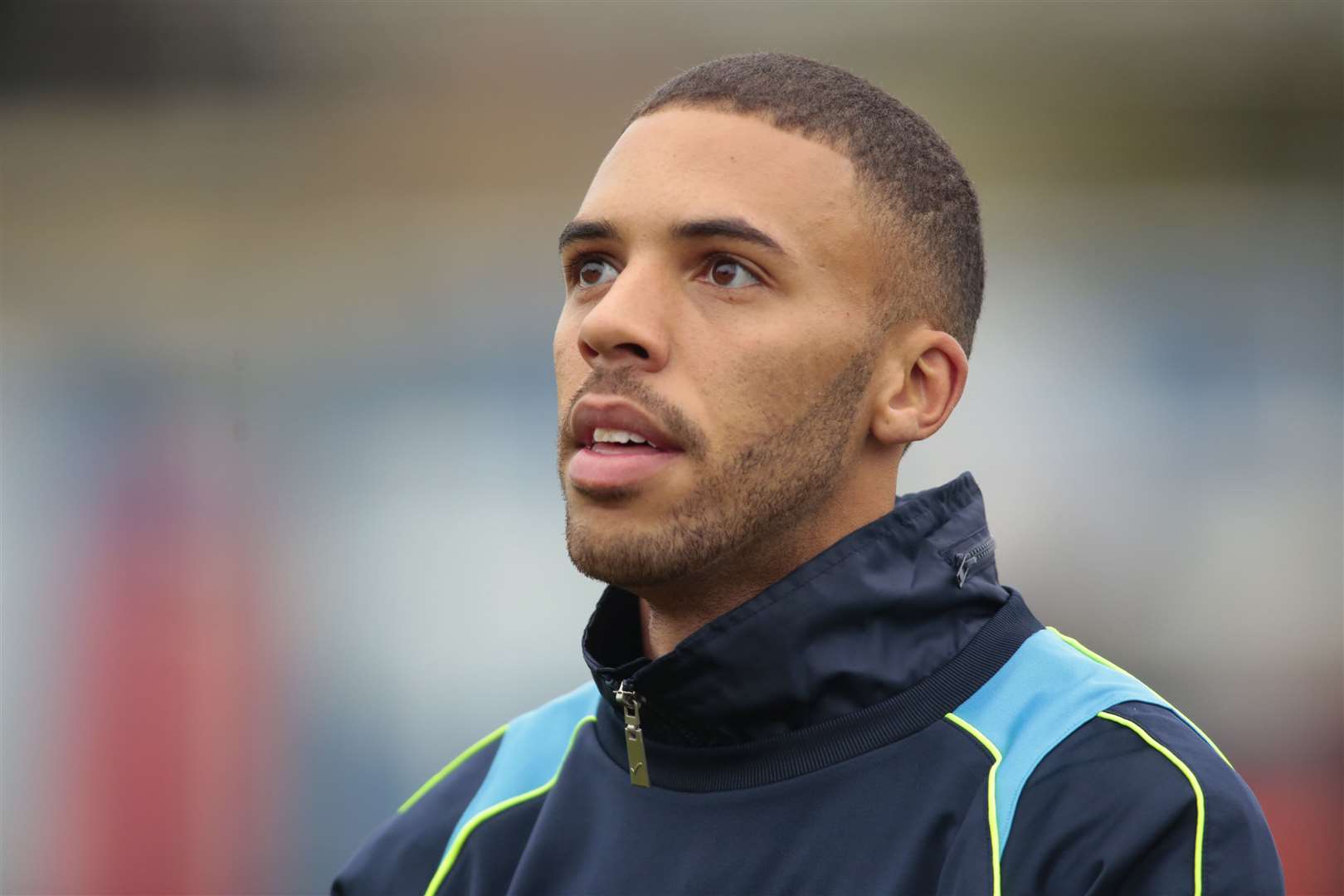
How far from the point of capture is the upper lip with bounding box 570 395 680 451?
5.92ft

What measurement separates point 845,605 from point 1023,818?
0.31 metres

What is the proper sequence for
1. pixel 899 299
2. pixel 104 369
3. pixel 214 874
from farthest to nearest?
pixel 104 369 → pixel 214 874 → pixel 899 299

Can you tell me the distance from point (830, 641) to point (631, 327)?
1.43 ft

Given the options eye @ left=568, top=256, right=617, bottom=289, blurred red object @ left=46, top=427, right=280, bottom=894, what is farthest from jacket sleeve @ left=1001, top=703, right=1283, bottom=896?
blurred red object @ left=46, top=427, right=280, bottom=894

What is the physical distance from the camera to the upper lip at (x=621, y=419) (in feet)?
5.92

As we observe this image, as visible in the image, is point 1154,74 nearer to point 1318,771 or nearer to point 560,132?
point 560,132

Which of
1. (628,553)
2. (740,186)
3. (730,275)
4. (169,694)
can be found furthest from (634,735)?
(169,694)

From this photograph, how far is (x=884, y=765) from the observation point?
1.72 meters

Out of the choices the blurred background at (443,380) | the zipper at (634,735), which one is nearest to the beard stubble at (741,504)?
the zipper at (634,735)

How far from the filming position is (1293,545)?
17.3ft

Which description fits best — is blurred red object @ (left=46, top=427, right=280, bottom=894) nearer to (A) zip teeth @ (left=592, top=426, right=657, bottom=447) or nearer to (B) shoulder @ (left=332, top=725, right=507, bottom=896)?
(B) shoulder @ (left=332, top=725, right=507, bottom=896)

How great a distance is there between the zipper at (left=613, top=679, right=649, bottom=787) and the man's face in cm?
14

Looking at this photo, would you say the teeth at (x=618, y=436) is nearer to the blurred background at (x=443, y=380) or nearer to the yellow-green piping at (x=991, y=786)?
the yellow-green piping at (x=991, y=786)

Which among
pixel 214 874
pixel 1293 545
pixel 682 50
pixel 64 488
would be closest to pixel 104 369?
pixel 64 488
